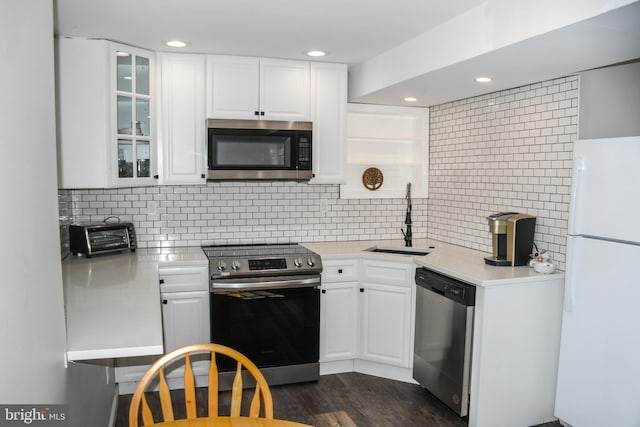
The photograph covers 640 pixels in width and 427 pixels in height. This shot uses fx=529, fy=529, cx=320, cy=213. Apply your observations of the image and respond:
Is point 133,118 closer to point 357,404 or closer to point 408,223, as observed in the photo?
point 408,223

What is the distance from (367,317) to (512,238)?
117 cm

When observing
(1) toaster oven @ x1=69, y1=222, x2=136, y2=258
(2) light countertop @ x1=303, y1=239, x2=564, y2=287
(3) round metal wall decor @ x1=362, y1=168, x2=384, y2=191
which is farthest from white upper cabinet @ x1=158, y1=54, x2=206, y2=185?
(3) round metal wall decor @ x1=362, y1=168, x2=384, y2=191

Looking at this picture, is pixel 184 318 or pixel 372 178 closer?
pixel 184 318

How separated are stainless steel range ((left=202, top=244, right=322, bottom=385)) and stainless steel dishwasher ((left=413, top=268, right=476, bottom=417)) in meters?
0.71

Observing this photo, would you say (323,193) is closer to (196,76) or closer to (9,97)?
(196,76)

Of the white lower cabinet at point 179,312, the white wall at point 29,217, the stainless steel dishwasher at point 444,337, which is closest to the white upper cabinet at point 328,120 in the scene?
the stainless steel dishwasher at point 444,337

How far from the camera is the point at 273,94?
3768 millimetres

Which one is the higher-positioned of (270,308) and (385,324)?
(270,308)

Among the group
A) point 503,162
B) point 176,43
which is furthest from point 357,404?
point 176,43

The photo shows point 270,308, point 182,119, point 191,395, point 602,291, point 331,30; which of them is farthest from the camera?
point 182,119

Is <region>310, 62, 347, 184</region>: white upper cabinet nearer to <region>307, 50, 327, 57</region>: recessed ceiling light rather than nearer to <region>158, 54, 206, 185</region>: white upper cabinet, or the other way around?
<region>307, 50, 327, 57</region>: recessed ceiling light

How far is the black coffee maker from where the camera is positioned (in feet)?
10.5

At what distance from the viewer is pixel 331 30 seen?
298 cm

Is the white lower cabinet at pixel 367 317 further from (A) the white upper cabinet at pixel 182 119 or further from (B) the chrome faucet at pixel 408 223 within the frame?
(A) the white upper cabinet at pixel 182 119
